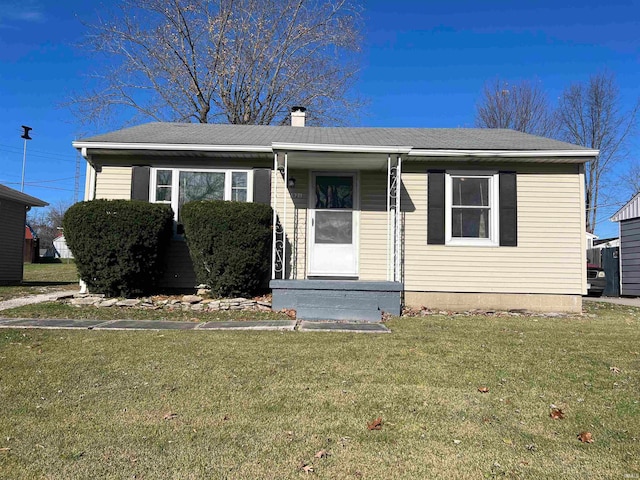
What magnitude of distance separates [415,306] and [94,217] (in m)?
5.90

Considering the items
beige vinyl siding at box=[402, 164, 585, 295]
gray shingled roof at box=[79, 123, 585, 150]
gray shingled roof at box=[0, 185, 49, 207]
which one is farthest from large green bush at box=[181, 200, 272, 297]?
gray shingled roof at box=[0, 185, 49, 207]

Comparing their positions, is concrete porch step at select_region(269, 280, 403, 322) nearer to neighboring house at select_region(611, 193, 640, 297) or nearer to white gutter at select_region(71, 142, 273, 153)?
white gutter at select_region(71, 142, 273, 153)

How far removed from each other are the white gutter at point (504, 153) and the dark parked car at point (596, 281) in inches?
299

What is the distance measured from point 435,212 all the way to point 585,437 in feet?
19.3

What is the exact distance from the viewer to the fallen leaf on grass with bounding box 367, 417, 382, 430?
8.78 feet

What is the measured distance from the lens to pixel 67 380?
3.48 meters

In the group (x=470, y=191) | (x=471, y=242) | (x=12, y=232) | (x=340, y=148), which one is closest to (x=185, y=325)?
(x=340, y=148)

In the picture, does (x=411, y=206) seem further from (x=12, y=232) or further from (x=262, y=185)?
(x=12, y=232)

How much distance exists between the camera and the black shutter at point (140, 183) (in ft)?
26.9

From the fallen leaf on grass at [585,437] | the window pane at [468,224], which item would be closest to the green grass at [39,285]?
the window pane at [468,224]

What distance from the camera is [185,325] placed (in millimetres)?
5891

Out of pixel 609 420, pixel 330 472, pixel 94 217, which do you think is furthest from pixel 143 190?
pixel 609 420

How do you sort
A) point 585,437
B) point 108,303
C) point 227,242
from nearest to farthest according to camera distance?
point 585,437 → point 227,242 → point 108,303

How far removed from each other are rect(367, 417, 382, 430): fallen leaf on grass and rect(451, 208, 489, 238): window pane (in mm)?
6049
